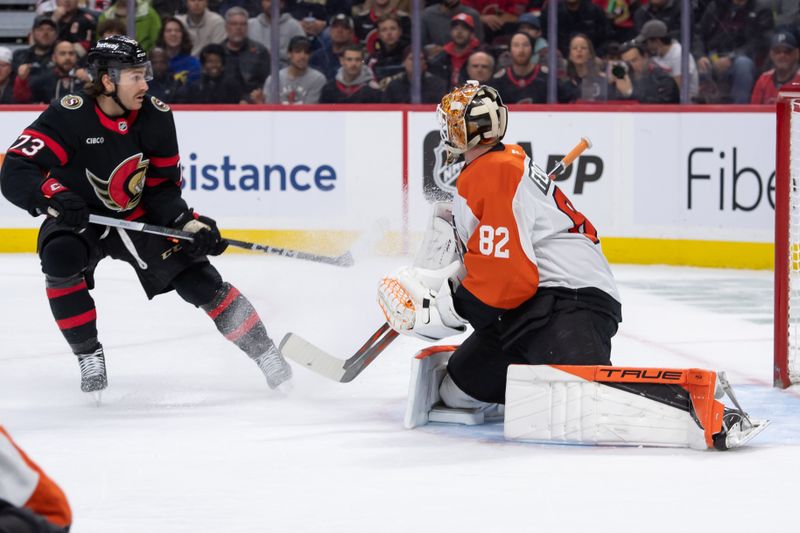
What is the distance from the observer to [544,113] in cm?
708

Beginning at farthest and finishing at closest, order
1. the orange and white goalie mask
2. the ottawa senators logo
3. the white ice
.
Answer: the ottawa senators logo → the orange and white goalie mask → the white ice

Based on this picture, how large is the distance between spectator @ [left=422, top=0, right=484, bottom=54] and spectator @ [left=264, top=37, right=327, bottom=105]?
1.98ft

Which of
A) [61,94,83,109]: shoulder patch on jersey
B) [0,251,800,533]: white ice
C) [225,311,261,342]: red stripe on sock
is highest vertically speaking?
[61,94,83,109]: shoulder patch on jersey

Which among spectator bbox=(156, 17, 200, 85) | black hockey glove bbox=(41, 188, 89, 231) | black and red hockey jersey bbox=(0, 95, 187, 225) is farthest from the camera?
spectator bbox=(156, 17, 200, 85)

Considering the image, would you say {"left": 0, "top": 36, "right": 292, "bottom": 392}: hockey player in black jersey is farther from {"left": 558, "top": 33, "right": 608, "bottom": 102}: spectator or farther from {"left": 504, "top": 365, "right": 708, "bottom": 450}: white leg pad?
{"left": 558, "top": 33, "right": 608, "bottom": 102}: spectator

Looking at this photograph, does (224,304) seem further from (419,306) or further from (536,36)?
(536,36)

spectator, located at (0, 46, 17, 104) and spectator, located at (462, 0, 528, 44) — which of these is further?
spectator, located at (0, 46, 17, 104)

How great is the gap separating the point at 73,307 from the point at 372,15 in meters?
3.97

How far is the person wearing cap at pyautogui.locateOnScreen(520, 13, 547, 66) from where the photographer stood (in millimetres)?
7133

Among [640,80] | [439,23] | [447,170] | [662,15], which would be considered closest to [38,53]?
[439,23]

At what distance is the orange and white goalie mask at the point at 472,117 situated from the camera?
3104mm

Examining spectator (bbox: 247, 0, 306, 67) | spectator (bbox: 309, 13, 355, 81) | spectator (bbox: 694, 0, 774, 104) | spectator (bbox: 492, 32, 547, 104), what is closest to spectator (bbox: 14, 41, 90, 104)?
spectator (bbox: 247, 0, 306, 67)

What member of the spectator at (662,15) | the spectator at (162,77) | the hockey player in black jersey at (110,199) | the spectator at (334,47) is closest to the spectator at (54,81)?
the spectator at (162,77)

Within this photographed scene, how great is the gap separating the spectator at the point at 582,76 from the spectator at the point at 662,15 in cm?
28
